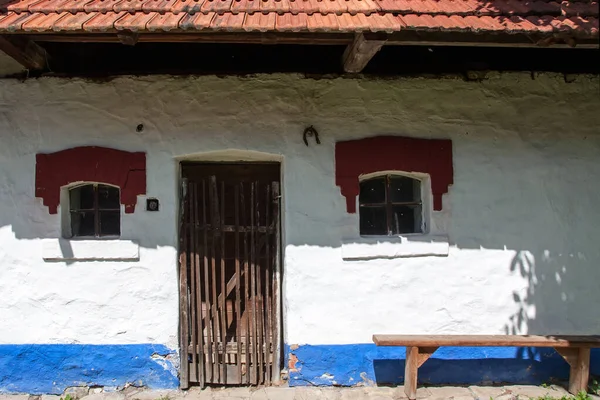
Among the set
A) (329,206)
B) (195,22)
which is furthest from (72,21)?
(329,206)

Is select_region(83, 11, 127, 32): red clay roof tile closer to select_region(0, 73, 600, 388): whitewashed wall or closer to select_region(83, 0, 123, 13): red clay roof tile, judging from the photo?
select_region(83, 0, 123, 13): red clay roof tile

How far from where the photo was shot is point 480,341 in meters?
4.04

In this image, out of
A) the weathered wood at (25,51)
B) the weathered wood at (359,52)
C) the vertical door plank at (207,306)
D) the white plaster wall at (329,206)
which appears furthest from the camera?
the vertical door plank at (207,306)

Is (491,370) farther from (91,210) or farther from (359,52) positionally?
(91,210)

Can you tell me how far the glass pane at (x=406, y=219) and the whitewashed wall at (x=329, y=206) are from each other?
0.86 ft

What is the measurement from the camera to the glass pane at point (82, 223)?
4.44 meters

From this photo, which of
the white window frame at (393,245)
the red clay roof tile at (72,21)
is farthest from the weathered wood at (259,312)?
the red clay roof tile at (72,21)

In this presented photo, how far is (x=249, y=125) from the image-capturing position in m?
4.34

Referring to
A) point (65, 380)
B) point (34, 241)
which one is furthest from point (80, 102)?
point (65, 380)

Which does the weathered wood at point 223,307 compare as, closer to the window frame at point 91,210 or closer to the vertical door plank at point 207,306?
the vertical door plank at point 207,306

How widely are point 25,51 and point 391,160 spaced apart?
3.23 m

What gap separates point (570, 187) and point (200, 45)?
12.2 feet

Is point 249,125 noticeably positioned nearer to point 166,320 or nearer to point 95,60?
point 95,60

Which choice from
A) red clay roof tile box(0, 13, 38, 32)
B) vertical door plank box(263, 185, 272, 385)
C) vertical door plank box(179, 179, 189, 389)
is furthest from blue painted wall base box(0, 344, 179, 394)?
red clay roof tile box(0, 13, 38, 32)
